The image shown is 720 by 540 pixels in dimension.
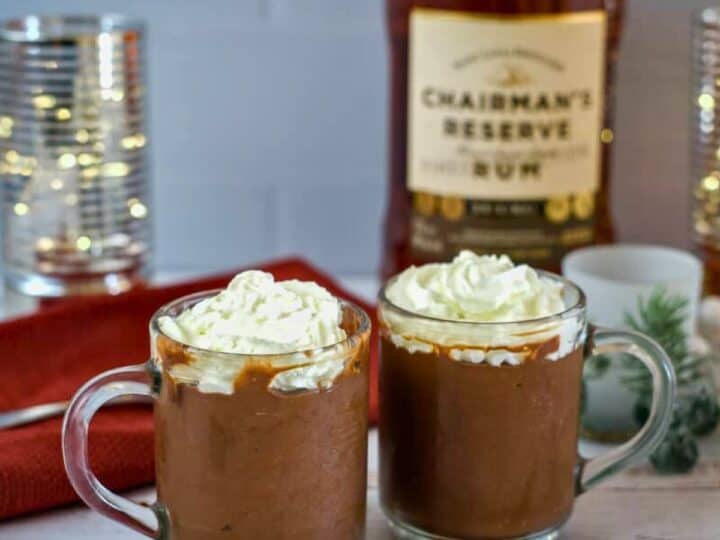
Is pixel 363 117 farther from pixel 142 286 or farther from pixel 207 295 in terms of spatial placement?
pixel 207 295

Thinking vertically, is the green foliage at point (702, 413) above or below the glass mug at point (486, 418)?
below

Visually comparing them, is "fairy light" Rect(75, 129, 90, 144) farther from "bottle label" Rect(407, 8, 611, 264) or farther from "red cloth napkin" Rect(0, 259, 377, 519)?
"bottle label" Rect(407, 8, 611, 264)

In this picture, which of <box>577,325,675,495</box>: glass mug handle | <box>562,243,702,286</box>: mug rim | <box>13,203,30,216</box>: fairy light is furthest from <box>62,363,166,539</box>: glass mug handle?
<box>13,203,30,216</box>: fairy light

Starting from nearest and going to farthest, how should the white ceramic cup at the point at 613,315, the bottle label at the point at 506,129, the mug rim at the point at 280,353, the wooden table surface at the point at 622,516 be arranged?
the mug rim at the point at 280,353
the wooden table surface at the point at 622,516
the white ceramic cup at the point at 613,315
the bottle label at the point at 506,129

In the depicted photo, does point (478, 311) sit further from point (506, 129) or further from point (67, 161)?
point (67, 161)

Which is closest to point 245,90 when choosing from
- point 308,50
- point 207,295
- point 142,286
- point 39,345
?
point 308,50

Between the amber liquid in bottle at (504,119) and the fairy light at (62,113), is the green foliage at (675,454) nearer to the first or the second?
the amber liquid in bottle at (504,119)

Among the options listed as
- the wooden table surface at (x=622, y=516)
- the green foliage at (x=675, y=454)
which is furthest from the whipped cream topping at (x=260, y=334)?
the green foliage at (x=675, y=454)
